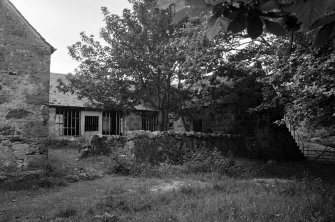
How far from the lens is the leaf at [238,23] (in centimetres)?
173

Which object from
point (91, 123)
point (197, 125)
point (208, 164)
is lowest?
point (208, 164)

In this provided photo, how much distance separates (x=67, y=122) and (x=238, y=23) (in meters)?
21.9

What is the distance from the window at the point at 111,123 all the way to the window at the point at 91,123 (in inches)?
23.6

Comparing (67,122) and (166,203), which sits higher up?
(67,122)

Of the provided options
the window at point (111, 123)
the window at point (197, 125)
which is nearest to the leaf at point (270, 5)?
the window at point (197, 125)

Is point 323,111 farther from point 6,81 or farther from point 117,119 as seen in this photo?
point 117,119

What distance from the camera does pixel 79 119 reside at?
22.7m

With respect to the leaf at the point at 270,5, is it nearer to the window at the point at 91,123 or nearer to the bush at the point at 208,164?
the bush at the point at 208,164

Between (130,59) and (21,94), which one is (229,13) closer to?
(21,94)

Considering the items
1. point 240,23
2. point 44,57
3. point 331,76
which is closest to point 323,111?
point 331,76

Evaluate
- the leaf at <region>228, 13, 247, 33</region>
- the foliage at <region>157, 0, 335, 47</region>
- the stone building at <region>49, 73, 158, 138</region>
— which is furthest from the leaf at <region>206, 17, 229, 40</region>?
the stone building at <region>49, 73, 158, 138</region>

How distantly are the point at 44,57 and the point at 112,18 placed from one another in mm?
6784

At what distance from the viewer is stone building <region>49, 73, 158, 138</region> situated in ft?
70.6

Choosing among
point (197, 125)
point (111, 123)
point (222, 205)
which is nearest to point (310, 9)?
point (222, 205)
